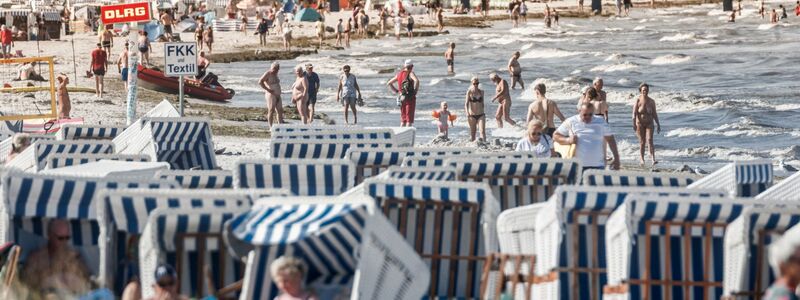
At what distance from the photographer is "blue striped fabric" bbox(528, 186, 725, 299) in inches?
361

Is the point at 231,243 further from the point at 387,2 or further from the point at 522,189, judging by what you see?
the point at 387,2

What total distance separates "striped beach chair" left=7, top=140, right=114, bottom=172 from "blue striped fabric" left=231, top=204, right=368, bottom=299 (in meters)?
5.80

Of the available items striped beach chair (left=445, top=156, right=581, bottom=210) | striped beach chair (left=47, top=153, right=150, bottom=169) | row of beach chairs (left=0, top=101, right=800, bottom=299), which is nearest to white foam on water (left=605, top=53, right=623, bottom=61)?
striped beach chair (left=47, top=153, right=150, bottom=169)

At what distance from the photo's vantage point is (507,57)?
60469 mm

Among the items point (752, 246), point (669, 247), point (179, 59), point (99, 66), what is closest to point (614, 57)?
→ point (99, 66)

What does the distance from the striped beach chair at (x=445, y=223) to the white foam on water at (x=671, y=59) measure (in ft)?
158

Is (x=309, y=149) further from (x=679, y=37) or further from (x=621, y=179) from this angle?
(x=679, y=37)

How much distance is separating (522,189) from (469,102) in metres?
12.7

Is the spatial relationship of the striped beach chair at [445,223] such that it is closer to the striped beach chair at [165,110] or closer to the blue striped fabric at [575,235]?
the blue striped fabric at [575,235]

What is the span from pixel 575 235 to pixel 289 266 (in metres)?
2.31

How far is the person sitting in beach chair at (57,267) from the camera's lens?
907cm

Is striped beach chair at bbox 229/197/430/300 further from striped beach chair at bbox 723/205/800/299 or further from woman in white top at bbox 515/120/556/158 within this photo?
woman in white top at bbox 515/120/556/158

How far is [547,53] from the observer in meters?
62.8

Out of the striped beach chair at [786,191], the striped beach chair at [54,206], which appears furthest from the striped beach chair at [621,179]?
the striped beach chair at [54,206]
